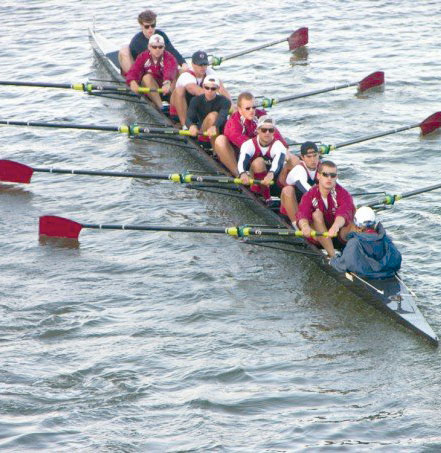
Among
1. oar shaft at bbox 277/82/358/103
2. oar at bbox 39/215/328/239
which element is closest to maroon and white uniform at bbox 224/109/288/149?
oar at bbox 39/215/328/239

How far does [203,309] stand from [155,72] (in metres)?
7.49

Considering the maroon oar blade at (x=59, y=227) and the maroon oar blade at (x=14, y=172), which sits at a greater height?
the maroon oar blade at (x=14, y=172)

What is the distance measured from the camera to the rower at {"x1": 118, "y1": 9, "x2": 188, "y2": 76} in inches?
834

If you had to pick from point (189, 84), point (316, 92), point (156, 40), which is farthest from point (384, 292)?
point (316, 92)

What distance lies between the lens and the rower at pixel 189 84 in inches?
766

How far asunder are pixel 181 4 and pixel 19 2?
16.9ft

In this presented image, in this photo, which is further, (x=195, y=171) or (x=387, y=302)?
(x=195, y=171)

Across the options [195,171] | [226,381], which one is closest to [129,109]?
[195,171]

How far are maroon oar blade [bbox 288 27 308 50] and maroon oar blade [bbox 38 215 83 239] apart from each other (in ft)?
36.9

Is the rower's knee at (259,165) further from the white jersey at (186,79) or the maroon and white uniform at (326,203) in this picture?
the white jersey at (186,79)

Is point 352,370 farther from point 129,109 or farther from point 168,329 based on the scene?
point 129,109

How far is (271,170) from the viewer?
648 inches

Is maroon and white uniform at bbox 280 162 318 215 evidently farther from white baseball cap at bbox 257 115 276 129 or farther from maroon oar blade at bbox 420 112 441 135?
maroon oar blade at bbox 420 112 441 135

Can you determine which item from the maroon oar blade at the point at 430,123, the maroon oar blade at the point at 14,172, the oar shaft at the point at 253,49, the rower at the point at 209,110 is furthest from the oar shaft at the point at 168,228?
the oar shaft at the point at 253,49
